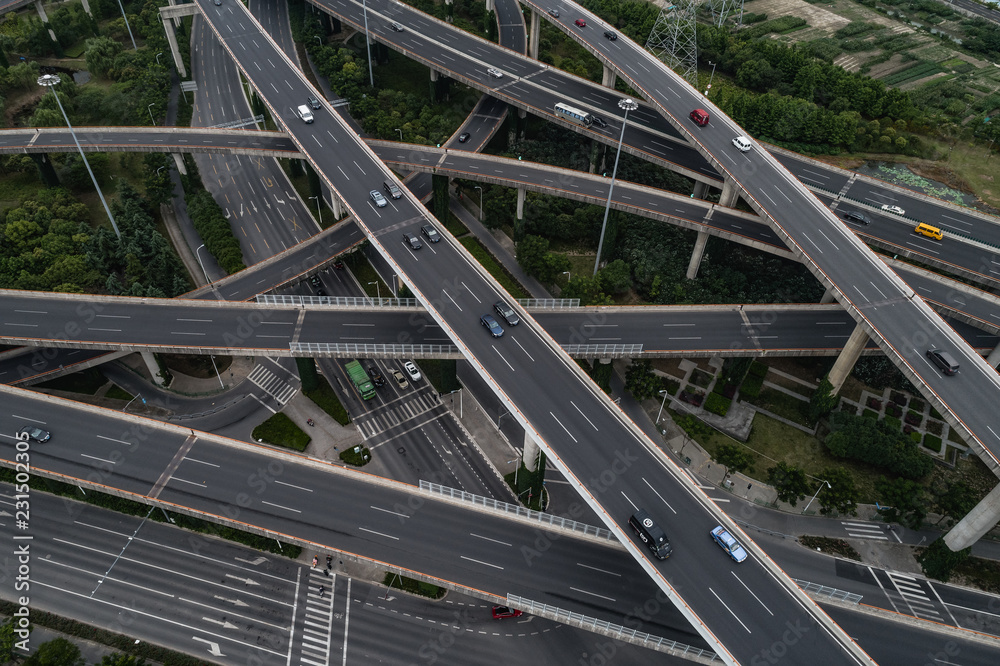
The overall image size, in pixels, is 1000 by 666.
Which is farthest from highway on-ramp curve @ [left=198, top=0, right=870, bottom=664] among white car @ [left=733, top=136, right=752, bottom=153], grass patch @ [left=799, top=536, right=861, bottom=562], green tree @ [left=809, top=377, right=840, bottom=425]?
white car @ [left=733, top=136, right=752, bottom=153]

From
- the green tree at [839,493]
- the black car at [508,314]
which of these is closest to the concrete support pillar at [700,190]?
the black car at [508,314]

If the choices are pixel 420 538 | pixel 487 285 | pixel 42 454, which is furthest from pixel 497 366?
pixel 42 454

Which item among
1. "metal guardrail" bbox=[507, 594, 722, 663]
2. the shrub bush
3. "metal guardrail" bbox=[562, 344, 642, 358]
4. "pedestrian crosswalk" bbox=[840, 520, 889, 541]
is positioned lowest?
"pedestrian crosswalk" bbox=[840, 520, 889, 541]

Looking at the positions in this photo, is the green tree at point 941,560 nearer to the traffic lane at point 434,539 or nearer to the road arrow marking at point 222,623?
the traffic lane at point 434,539

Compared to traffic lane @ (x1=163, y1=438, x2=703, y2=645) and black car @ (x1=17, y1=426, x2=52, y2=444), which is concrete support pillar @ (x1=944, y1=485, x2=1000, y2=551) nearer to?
traffic lane @ (x1=163, y1=438, x2=703, y2=645)

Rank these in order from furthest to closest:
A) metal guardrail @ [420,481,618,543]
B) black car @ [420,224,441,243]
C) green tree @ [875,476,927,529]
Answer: black car @ [420,224,441,243]
green tree @ [875,476,927,529]
metal guardrail @ [420,481,618,543]

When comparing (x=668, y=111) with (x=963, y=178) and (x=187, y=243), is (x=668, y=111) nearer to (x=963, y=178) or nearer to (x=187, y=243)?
(x=963, y=178)
